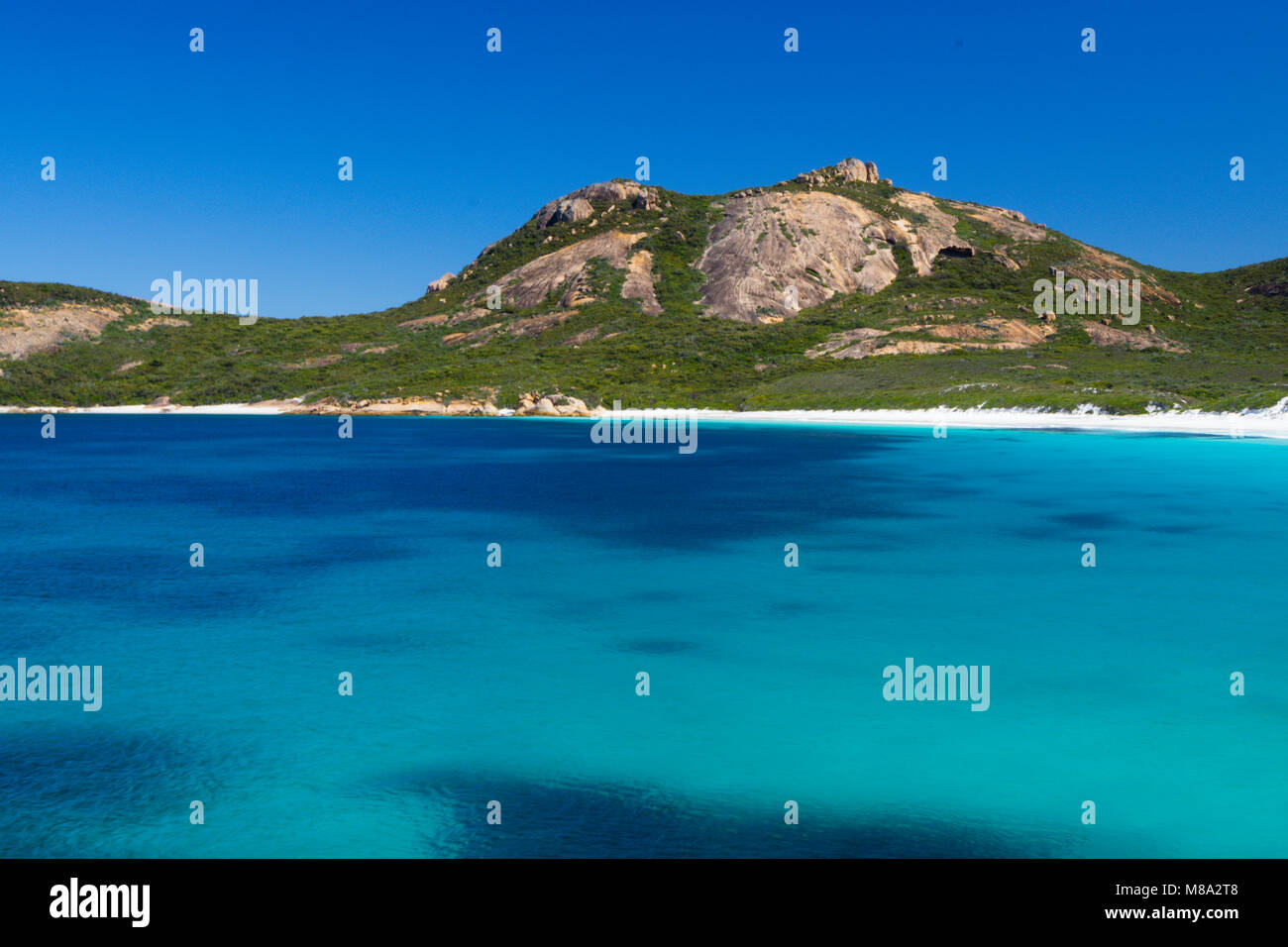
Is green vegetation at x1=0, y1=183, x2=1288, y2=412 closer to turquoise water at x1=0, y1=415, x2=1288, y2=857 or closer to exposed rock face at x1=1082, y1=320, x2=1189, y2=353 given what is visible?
exposed rock face at x1=1082, y1=320, x2=1189, y2=353

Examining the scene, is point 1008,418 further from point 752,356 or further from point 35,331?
point 35,331

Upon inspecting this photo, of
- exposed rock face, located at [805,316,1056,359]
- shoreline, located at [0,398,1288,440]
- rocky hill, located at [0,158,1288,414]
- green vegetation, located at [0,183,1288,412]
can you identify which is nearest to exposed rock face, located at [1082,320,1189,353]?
rocky hill, located at [0,158,1288,414]

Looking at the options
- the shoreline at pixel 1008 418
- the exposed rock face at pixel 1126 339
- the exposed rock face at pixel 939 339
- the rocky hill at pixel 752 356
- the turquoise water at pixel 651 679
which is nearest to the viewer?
the turquoise water at pixel 651 679

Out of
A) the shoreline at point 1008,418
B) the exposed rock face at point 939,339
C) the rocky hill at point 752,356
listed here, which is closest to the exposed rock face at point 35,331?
the rocky hill at point 752,356

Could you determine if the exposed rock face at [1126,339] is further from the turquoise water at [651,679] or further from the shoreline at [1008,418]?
the turquoise water at [651,679]

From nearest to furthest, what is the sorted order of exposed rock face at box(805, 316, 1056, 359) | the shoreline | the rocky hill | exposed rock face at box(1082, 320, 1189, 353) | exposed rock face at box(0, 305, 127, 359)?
the shoreline → the rocky hill → exposed rock face at box(805, 316, 1056, 359) → exposed rock face at box(1082, 320, 1189, 353) → exposed rock face at box(0, 305, 127, 359)

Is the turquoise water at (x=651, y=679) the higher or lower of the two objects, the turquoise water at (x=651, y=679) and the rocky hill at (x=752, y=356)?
the lower

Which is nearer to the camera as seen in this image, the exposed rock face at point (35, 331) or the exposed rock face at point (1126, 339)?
the exposed rock face at point (1126, 339)

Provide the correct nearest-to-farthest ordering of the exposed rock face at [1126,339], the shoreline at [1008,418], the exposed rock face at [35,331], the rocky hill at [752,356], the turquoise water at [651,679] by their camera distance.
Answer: the turquoise water at [651,679] → the shoreline at [1008,418] → the rocky hill at [752,356] → the exposed rock face at [1126,339] → the exposed rock face at [35,331]

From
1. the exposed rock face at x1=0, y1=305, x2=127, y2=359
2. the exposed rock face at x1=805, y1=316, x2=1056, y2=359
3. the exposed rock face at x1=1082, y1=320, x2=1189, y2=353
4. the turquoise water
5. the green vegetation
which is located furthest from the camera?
the exposed rock face at x1=0, y1=305, x2=127, y2=359

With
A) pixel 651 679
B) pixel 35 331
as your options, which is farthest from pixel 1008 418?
pixel 35 331
